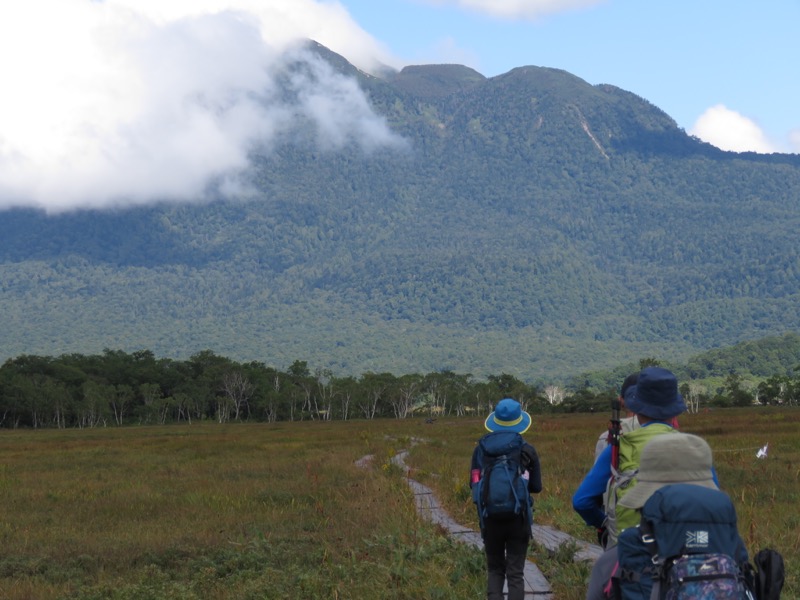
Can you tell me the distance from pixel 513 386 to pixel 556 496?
124399mm

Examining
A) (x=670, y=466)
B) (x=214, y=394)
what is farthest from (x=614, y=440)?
(x=214, y=394)

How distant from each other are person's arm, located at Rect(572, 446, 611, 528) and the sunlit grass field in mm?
2914

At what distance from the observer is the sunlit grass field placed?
11.7m

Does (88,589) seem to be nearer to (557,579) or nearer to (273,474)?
(557,579)

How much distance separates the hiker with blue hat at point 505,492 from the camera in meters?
9.33

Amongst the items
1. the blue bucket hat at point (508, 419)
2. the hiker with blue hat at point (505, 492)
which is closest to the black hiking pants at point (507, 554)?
the hiker with blue hat at point (505, 492)

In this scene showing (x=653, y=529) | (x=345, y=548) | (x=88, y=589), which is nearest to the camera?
(x=653, y=529)

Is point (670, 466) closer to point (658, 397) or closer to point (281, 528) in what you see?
point (658, 397)

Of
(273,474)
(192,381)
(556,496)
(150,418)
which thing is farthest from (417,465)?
(192,381)

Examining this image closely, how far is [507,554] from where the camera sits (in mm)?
9703

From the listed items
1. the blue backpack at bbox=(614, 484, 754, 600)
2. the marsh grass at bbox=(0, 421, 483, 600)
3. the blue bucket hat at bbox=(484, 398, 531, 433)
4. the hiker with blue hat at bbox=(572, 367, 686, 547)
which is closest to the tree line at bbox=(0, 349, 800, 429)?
the marsh grass at bbox=(0, 421, 483, 600)

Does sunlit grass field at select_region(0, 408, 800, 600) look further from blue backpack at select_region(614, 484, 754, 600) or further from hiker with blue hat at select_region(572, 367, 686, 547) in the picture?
blue backpack at select_region(614, 484, 754, 600)

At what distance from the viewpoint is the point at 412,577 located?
37.3 ft

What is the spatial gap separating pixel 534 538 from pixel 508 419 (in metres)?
4.59
